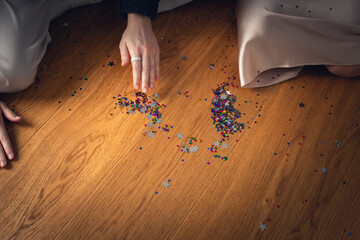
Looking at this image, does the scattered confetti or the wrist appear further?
the wrist

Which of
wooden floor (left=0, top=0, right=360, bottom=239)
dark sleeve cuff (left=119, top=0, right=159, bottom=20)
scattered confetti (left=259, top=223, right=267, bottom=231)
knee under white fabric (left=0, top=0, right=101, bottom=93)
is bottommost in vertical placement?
scattered confetti (left=259, top=223, right=267, bottom=231)

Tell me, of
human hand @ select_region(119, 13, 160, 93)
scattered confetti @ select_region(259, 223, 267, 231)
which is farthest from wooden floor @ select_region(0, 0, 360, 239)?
human hand @ select_region(119, 13, 160, 93)

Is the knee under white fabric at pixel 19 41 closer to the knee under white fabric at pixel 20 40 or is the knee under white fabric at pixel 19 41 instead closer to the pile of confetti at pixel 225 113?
the knee under white fabric at pixel 20 40

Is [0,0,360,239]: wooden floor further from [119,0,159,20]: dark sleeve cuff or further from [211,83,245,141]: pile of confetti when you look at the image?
[119,0,159,20]: dark sleeve cuff

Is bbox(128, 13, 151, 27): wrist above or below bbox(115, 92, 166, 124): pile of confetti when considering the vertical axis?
above

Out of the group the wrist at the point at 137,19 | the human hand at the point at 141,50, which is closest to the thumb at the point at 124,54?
the human hand at the point at 141,50

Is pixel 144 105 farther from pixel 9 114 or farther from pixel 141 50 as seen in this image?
pixel 9 114
